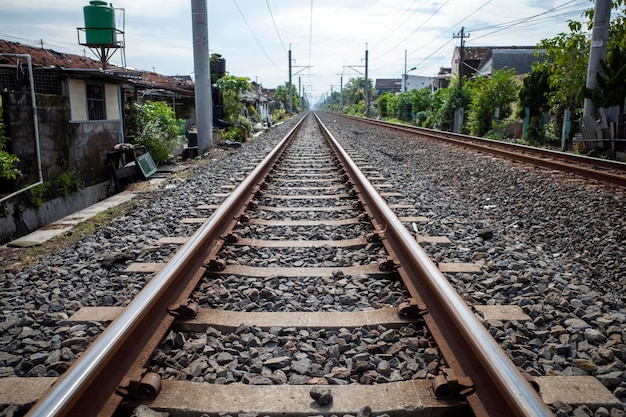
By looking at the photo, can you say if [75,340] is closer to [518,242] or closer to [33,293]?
[33,293]

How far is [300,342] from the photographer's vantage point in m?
2.36

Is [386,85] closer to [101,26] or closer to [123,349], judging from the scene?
[101,26]

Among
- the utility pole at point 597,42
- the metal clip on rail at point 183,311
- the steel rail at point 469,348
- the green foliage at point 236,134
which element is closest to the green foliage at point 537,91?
the utility pole at point 597,42

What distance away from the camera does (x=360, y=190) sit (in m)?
5.95

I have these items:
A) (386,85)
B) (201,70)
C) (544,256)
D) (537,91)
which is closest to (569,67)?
(537,91)

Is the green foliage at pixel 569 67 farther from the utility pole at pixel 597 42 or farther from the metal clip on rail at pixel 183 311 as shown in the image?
the metal clip on rail at pixel 183 311

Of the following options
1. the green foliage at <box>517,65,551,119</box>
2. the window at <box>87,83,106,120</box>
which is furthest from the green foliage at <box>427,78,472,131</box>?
the window at <box>87,83,106,120</box>

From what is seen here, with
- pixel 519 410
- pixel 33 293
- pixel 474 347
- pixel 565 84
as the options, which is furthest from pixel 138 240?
pixel 565 84

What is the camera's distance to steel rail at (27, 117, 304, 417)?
1684 millimetres

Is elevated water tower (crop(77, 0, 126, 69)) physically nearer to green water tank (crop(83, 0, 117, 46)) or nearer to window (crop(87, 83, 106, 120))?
green water tank (crop(83, 0, 117, 46))

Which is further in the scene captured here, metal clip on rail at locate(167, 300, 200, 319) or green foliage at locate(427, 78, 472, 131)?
green foliage at locate(427, 78, 472, 131)

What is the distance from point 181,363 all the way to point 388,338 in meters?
1.00

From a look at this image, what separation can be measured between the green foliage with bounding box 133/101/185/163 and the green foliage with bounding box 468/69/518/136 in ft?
42.8

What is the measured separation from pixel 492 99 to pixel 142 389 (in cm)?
2035
